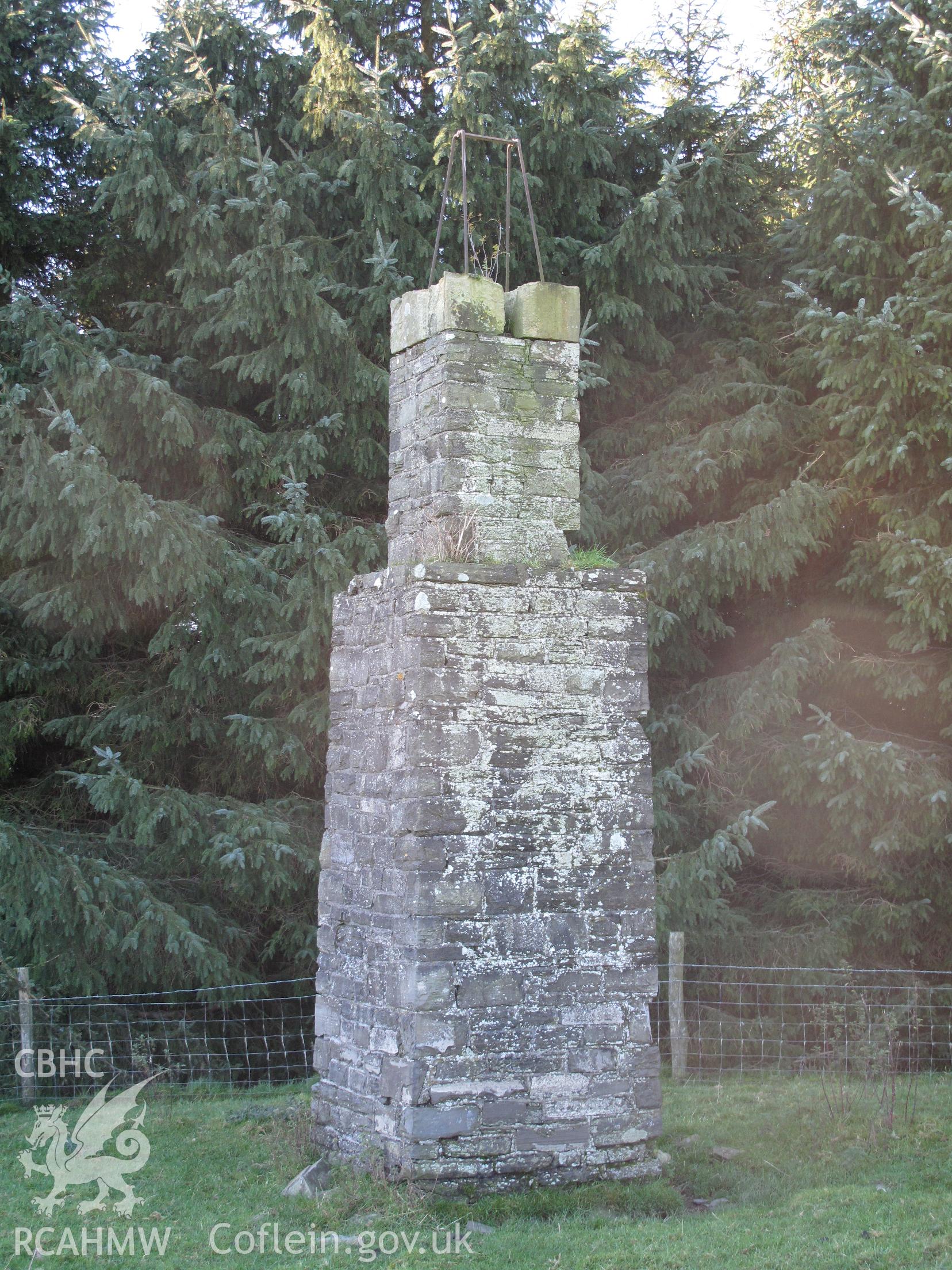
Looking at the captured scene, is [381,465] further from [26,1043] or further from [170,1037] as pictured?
[26,1043]

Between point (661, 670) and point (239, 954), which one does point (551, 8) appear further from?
point (239, 954)

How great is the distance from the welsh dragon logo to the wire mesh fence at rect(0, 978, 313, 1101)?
2.90 ft

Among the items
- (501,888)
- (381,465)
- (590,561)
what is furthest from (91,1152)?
(381,465)

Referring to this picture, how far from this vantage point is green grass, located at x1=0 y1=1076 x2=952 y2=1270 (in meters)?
5.40

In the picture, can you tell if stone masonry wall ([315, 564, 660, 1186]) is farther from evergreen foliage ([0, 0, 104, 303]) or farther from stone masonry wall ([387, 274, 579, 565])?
evergreen foliage ([0, 0, 104, 303])

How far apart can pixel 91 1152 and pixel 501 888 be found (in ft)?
9.80

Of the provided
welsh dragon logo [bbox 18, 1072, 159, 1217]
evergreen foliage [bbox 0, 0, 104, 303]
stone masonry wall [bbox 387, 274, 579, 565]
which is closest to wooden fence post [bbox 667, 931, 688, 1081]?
welsh dragon logo [bbox 18, 1072, 159, 1217]

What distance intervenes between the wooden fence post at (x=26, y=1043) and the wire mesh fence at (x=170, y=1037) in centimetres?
4

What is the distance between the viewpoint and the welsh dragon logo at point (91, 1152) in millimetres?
6379

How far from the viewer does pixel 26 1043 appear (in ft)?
30.8

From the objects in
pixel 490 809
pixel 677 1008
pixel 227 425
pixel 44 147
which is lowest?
pixel 677 1008

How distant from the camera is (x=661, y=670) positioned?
41.1ft

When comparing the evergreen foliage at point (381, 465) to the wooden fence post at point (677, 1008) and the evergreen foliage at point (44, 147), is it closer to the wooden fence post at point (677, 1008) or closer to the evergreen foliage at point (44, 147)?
the evergreen foliage at point (44, 147)

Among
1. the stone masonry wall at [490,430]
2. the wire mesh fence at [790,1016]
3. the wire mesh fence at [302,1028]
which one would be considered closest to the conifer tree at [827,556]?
the wire mesh fence at [790,1016]
